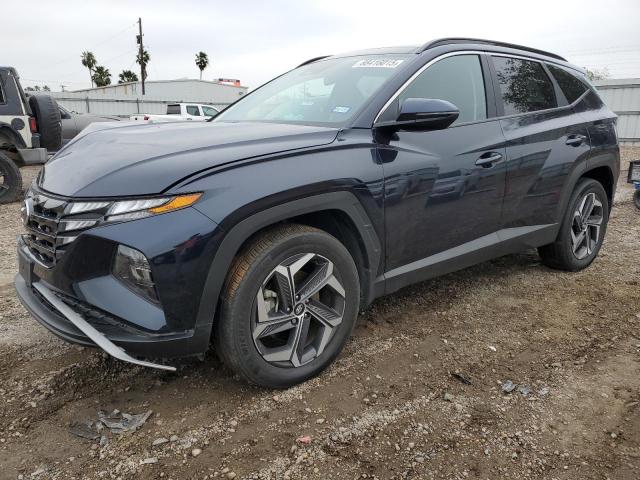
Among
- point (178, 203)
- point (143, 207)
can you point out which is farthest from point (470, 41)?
point (143, 207)

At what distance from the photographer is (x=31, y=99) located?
824cm

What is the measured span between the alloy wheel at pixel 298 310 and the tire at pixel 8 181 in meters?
6.80

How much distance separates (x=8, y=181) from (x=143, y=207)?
270 inches

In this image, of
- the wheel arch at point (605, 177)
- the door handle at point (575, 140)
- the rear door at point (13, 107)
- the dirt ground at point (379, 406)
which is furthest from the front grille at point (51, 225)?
the rear door at point (13, 107)

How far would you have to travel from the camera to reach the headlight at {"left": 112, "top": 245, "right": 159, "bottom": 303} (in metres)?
1.96

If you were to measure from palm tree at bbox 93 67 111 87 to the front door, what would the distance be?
67.5 meters

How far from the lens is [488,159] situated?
3082 mm

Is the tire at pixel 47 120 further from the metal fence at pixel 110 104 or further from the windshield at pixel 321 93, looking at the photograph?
the metal fence at pixel 110 104

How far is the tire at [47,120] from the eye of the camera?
805 cm

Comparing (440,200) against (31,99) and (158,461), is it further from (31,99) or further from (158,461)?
(31,99)

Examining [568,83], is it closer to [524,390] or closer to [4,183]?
[524,390]

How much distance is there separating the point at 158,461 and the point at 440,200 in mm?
1954

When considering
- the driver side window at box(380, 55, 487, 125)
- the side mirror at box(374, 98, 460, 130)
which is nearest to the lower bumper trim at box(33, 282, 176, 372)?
the side mirror at box(374, 98, 460, 130)

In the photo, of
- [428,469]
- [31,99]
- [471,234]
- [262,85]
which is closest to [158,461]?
[428,469]
